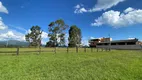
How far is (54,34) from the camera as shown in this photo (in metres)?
72.5

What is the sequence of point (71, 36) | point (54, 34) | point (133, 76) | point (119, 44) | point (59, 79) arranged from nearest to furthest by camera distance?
point (59, 79) < point (133, 76) < point (54, 34) < point (119, 44) < point (71, 36)

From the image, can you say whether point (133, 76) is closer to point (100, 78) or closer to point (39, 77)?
point (100, 78)

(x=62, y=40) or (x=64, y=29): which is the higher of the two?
(x=64, y=29)

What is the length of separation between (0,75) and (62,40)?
2608 inches

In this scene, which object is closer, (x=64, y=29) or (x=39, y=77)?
(x=39, y=77)

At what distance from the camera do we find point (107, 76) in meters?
8.48

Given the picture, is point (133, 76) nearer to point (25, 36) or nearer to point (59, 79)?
point (59, 79)

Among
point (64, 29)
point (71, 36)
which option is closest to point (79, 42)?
point (71, 36)

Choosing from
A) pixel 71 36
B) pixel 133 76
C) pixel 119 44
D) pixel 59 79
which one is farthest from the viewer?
pixel 71 36

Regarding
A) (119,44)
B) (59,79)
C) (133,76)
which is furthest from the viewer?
(119,44)

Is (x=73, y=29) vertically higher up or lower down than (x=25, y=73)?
higher up

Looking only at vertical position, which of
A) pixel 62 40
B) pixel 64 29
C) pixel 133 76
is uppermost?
pixel 64 29

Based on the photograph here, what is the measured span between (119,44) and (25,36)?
56.1 m

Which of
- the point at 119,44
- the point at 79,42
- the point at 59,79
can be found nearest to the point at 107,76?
the point at 59,79
